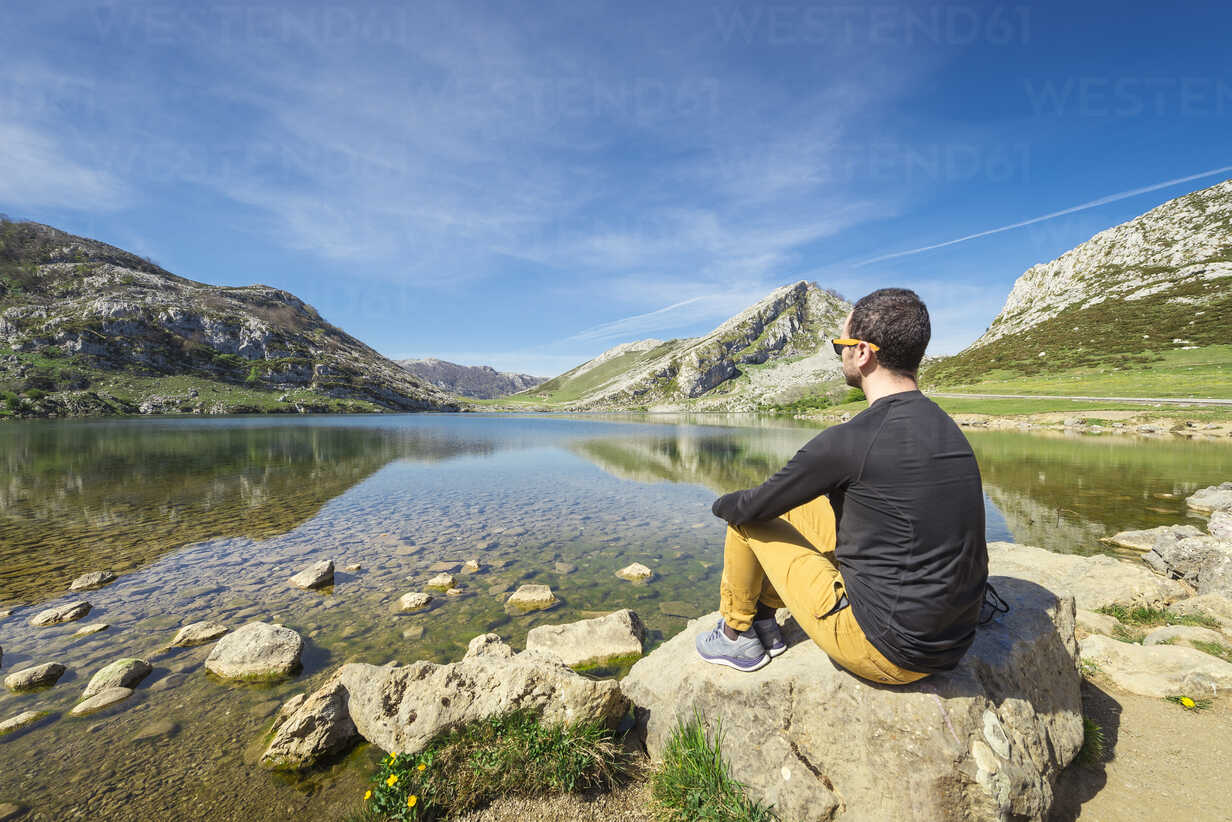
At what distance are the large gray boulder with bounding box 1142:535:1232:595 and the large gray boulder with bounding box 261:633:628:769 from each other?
543 inches

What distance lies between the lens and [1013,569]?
394 inches

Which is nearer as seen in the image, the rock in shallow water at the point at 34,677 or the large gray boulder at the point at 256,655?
the rock in shallow water at the point at 34,677

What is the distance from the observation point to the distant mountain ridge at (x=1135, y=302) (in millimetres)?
113688

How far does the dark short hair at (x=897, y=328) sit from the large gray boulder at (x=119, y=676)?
13.2m

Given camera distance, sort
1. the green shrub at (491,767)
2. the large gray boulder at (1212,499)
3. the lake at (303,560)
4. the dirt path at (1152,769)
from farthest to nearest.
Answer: the large gray boulder at (1212,499), the lake at (303,560), the green shrub at (491,767), the dirt path at (1152,769)

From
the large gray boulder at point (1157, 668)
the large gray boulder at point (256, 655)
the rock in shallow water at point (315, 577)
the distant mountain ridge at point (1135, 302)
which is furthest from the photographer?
the distant mountain ridge at point (1135, 302)

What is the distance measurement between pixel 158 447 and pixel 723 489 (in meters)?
60.8

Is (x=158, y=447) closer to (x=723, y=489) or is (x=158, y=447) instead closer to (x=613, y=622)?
(x=723, y=489)

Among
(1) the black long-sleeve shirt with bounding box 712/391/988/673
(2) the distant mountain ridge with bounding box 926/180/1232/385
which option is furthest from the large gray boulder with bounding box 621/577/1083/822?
(2) the distant mountain ridge with bounding box 926/180/1232/385

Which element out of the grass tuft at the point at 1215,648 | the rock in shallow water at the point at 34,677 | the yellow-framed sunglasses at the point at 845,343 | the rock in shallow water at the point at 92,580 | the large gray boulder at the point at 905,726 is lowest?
the grass tuft at the point at 1215,648

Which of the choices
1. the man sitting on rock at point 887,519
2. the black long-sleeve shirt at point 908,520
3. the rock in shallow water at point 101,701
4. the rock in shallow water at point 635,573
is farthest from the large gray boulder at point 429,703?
the rock in shallow water at point 635,573

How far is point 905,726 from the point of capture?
4230 millimetres

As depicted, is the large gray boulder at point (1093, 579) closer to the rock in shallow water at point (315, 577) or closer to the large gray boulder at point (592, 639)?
the large gray boulder at point (592, 639)

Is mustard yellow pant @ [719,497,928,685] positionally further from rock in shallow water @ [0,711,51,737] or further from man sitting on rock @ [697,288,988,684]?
rock in shallow water @ [0,711,51,737]
